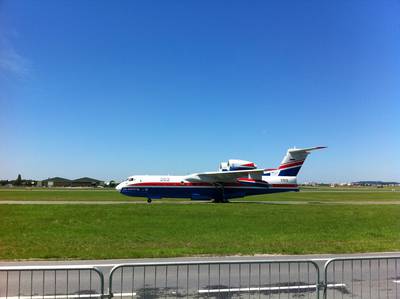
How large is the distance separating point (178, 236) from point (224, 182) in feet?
97.3

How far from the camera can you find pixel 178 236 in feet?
49.0

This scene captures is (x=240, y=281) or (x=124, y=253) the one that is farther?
(x=124, y=253)

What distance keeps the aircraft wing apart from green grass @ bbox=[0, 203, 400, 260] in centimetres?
1961

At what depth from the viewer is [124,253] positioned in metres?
11.4

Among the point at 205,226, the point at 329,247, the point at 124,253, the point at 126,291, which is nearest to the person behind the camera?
the point at 126,291

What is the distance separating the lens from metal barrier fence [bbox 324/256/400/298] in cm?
732

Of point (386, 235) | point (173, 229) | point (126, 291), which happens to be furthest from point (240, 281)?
point (386, 235)

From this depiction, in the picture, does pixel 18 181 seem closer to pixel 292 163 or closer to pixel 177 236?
pixel 292 163

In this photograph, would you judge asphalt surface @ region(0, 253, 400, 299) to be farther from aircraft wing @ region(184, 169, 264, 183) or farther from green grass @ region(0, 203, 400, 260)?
aircraft wing @ region(184, 169, 264, 183)

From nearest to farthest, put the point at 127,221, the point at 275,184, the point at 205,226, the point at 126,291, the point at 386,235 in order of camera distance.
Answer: the point at 126,291 → the point at 386,235 → the point at 205,226 → the point at 127,221 → the point at 275,184

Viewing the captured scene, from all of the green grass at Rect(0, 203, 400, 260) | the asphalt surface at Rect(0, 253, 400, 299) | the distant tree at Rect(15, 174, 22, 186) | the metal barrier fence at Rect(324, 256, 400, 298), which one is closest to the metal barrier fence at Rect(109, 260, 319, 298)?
the asphalt surface at Rect(0, 253, 400, 299)

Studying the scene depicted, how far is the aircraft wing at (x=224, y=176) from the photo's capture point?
1629 inches

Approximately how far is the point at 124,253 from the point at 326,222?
12.9 metres

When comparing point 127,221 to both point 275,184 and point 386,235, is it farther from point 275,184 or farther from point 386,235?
point 275,184
